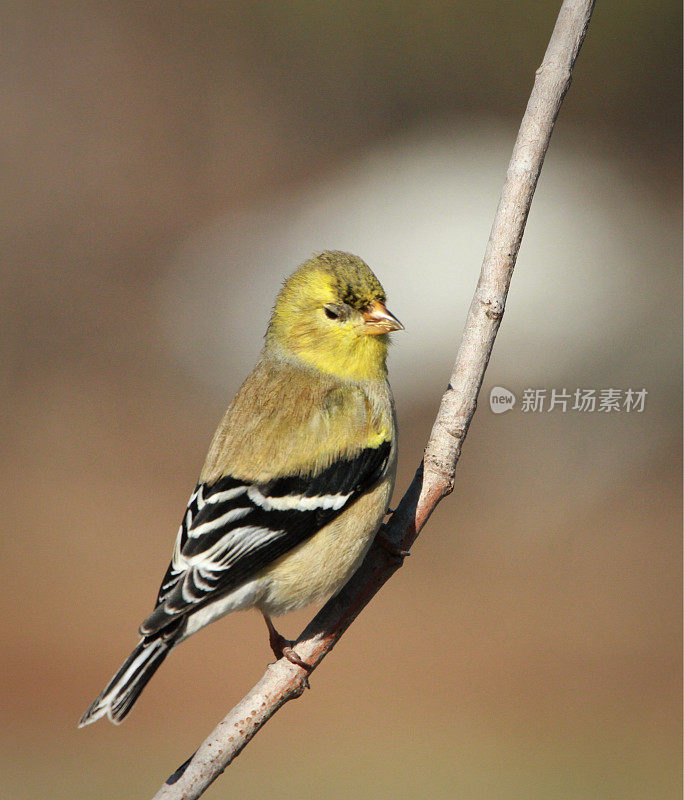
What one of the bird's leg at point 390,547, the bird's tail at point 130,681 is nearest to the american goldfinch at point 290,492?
the bird's tail at point 130,681

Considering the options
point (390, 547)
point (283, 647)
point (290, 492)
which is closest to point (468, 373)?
point (390, 547)

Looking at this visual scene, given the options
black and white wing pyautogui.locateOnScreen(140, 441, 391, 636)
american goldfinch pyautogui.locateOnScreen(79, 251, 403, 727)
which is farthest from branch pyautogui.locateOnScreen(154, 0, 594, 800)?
black and white wing pyautogui.locateOnScreen(140, 441, 391, 636)

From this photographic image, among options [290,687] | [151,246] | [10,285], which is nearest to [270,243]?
[151,246]

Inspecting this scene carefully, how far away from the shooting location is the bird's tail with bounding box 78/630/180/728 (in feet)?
8.00

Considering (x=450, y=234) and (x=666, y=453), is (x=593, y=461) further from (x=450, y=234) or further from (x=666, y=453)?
(x=450, y=234)

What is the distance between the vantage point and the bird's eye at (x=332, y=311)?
3.12 meters

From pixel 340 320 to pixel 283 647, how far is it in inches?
44.9

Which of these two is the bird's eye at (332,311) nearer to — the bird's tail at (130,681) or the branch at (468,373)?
the branch at (468,373)

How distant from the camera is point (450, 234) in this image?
31.3 feet

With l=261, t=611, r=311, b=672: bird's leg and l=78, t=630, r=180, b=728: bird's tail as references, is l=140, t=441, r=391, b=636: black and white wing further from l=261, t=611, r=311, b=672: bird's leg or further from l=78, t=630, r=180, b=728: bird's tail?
l=261, t=611, r=311, b=672: bird's leg

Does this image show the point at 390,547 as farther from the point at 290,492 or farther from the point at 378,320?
the point at 378,320

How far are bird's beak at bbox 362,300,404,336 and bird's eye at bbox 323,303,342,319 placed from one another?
0.09m

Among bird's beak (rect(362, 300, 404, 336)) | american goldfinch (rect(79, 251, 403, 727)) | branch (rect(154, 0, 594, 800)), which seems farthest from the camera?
bird's beak (rect(362, 300, 404, 336))

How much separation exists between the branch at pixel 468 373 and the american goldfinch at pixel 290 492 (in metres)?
0.13
